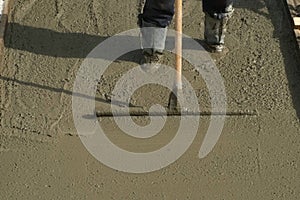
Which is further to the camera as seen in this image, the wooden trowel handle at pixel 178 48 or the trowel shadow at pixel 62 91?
the trowel shadow at pixel 62 91

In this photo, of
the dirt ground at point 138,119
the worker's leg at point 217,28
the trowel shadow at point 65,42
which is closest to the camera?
the dirt ground at point 138,119

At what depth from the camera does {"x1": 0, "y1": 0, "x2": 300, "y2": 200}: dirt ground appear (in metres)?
3.52

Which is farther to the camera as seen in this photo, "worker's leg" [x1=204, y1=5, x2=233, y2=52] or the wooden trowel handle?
"worker's leg" [x1=204, y1=5, x2=233, y2=52]

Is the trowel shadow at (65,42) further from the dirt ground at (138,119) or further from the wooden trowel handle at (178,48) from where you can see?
the wooden trowel handle at (178,48)

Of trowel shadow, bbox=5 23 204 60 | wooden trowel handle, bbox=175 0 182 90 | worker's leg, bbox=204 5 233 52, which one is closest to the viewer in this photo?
wooden trowel handle, bbox=175 0 182 90

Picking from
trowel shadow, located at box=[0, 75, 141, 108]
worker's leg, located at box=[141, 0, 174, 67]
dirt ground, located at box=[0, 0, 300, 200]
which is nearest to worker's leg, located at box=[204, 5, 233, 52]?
dirt ground, located at box=[0, 0, 300, 200]

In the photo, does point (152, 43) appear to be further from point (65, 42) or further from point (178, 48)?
point (65, 42)

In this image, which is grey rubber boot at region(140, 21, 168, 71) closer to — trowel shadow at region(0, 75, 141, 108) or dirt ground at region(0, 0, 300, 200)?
dirt ground at region(0, 0, 300, 200)

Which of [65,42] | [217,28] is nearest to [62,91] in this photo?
[65,42]

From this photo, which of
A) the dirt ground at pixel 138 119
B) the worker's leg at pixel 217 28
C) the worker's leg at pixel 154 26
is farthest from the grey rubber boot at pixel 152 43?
the worker's leg at pixel 217 28

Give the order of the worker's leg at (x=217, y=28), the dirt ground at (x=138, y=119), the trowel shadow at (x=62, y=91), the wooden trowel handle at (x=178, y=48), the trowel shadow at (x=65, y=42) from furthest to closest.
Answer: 1. the trowel shadow at (x=65, y=42)
2. the worker's leg at (x=217, y=28)
3. the trowel shadow at (x=62, y=91)
4. the wooden trowel handle at (x=178, y=48)
5. the dirt ground at (x=138, y=119)

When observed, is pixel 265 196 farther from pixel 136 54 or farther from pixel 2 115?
pixel 2 115

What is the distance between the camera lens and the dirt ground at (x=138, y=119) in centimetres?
352

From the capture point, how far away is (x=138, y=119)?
3875 millimetres
